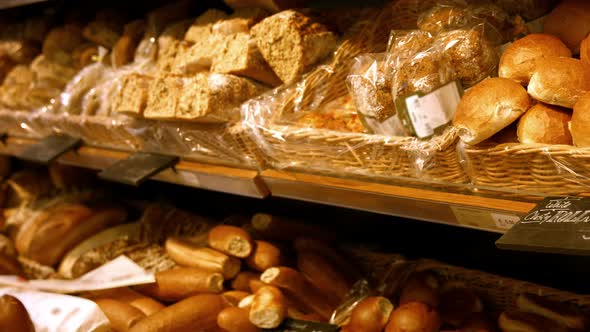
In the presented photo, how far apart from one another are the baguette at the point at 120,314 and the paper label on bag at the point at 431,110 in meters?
1.01

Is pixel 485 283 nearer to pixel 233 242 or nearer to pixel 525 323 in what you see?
pixel 525 323

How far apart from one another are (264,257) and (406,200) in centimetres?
69

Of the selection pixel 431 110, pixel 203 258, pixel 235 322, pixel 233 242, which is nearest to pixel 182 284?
pixel 203 258

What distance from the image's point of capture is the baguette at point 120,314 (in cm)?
164

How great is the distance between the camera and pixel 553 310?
4.14ft

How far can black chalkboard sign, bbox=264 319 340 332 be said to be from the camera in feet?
4.61

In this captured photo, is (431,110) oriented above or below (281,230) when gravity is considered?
above

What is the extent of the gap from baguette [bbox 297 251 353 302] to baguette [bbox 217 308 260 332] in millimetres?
249

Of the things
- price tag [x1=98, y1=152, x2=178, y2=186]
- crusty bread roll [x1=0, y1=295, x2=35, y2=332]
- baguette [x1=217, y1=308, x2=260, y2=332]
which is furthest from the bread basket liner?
crusty bread roll [x1=0, y1=295, x2=35, y2=332]

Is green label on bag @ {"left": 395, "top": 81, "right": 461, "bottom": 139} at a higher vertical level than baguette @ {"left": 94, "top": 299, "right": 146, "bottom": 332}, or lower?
higher

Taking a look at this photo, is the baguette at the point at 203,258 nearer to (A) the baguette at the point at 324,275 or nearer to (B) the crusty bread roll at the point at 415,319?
(A) the baguette at the point at 324,275

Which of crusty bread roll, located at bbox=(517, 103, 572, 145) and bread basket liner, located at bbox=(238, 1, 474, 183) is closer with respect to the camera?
crusty bread roll, located at bbox=(517, 103, 572, 145)

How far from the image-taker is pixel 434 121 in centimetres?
113

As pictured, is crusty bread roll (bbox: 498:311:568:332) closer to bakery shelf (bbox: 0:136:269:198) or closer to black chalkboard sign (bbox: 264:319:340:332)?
black chalkboard sign (bbox: 264:319:340:332)
